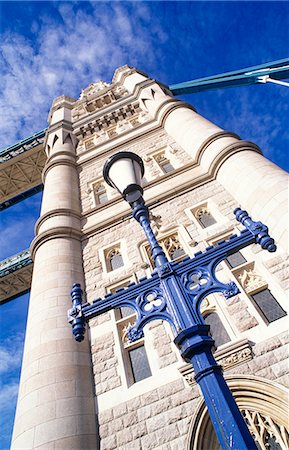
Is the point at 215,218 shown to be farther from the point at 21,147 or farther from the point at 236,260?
the point at 21,147

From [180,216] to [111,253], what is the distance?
2069 millimetres

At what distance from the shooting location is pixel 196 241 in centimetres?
723

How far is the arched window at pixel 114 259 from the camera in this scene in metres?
8.02

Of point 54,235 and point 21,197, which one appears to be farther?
point 21,197

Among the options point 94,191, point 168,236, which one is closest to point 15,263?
point 94,191

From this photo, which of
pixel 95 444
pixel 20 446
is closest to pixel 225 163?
pixel 95 444

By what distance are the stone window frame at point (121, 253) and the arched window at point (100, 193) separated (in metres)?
2.84

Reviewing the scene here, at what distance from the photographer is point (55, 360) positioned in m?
5.56

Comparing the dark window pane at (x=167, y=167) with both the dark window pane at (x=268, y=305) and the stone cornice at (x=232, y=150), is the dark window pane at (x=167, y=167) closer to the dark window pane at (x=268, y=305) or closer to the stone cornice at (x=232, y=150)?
the stone cornice at (x=232, y=150)

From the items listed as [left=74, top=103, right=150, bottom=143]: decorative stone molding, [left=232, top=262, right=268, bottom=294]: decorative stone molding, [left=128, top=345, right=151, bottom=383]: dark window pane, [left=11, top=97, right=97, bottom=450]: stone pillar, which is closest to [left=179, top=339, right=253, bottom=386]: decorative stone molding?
[left=128, top=345, right=151, bottom=383]: dark window pane

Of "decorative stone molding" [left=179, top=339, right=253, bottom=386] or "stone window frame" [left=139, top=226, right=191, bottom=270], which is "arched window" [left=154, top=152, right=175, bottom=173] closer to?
"stone window frame" [left=139, top=226, right=191, bottom=270]

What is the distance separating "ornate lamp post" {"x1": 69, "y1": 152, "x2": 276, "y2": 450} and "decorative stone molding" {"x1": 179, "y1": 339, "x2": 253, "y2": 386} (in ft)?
8.31

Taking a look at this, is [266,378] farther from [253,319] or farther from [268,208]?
[268,208]

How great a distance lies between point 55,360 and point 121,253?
10.6 feet
